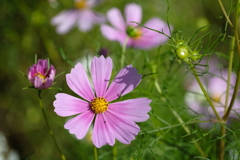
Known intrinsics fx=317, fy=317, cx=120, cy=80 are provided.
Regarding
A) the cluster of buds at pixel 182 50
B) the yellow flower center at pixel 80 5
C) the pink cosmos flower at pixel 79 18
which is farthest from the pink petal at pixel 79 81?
the yellow flower center at pixel 80 5

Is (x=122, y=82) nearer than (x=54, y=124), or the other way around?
(x=122, y=82)

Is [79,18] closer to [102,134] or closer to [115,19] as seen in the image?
[115,19]

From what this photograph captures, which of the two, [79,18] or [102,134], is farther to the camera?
[79,18]

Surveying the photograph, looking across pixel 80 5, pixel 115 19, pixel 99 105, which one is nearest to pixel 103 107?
pixel 99 105

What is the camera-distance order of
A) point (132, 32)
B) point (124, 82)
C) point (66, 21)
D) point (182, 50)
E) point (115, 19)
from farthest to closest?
point (66, 21)
point (115, 19)
point (132, 32)
point (124, 82)
point (182, 50)

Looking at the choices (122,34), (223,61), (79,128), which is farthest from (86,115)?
(223,61)

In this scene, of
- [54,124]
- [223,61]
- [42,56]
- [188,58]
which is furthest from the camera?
[223,61]

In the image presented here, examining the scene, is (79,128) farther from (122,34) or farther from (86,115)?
(122,34)
